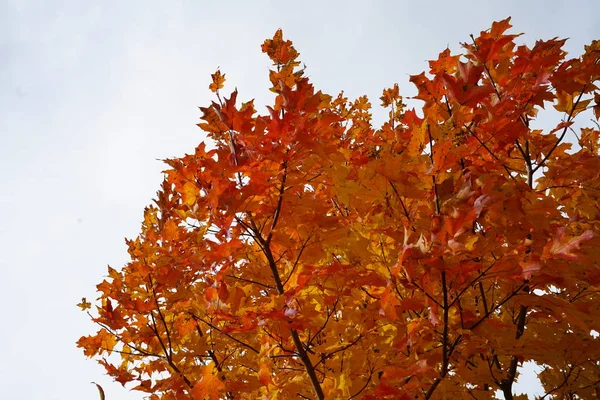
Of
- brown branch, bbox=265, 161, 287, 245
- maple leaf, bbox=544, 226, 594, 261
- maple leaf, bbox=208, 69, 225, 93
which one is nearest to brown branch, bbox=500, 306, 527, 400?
maple leaf, bbox=544, 226, 594, 261

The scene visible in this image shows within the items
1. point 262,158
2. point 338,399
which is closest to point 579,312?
point 338,399

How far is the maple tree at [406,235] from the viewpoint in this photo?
1.68m

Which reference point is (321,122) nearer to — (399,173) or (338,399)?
(399,173)

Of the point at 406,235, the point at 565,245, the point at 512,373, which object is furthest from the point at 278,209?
the point at 512,373

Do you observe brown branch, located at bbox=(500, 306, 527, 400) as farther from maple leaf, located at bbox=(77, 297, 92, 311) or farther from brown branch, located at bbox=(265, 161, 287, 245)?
maple leaf, located at bbox=(77, 297, 92, 311)

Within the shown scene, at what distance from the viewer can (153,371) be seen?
3.48 m

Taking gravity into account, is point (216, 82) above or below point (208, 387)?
above

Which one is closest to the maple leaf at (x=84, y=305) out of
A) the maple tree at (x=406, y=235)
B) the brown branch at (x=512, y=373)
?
the maple tree at (x=406, y=235)

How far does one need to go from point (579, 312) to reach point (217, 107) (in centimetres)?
181

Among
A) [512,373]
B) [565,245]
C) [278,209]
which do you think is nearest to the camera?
[565,245]

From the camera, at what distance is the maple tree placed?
168 centimetres

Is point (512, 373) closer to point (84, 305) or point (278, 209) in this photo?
point (278, 209)

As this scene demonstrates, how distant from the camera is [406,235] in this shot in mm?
1502

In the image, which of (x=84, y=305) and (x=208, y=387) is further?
(x=84, y=305)
